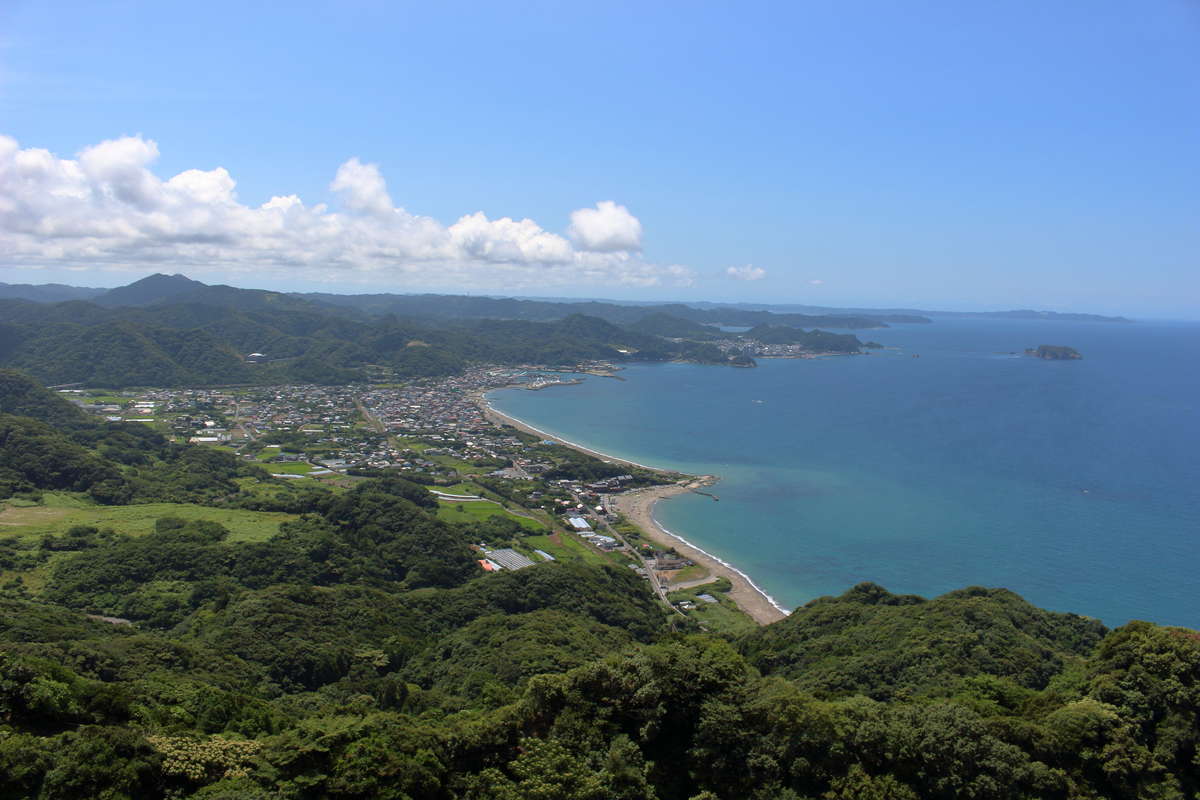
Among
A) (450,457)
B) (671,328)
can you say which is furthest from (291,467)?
(671,328)

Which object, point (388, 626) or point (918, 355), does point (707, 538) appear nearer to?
point (388, 626)

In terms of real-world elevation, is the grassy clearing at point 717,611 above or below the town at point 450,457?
below

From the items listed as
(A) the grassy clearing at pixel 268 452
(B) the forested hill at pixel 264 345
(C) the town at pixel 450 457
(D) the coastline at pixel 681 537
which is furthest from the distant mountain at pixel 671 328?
(A) the grassy clearing at pixel 268 452

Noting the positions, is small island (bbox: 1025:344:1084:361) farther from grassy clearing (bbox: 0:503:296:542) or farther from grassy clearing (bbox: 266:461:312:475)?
grassy clearing (bbox: 0:503:296:542)

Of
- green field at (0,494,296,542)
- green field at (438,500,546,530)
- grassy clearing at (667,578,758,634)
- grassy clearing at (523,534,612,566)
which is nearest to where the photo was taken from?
grassy clearing at (667,578,758,634)

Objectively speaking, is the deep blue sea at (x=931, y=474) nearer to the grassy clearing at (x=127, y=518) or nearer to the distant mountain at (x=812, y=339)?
the grassy clearing at (x=127, y=518)

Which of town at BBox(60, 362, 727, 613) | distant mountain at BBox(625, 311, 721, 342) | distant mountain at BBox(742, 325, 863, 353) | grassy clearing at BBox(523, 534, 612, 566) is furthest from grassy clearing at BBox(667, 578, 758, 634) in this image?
distant mountain at BBox(625, 311, 721, 342)
